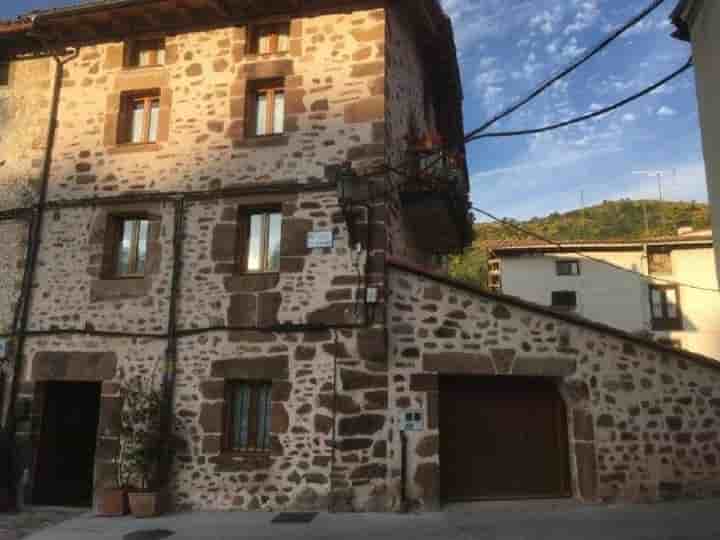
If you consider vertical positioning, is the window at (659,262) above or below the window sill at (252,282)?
above

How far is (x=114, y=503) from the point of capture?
23.0 ft

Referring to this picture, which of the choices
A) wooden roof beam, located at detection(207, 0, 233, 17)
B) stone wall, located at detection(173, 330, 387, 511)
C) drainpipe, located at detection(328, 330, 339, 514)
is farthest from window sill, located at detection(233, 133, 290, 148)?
drainpipe, located at detection(328, 330, 339, 514)

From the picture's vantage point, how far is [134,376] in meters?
7.74

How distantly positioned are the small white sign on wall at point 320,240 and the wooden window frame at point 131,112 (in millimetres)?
3298

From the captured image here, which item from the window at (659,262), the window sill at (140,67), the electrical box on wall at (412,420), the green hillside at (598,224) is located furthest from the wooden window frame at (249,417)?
the green hillside at (598,224)

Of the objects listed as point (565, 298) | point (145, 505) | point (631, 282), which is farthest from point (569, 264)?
point (145, 505)

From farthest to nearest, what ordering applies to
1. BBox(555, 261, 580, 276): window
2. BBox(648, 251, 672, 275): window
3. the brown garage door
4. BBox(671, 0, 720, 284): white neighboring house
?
BBox(555, 261, 580, 276): window
BBox(648, 251, 672, 275): window
the brown garage door
BBox(671, 0, 720, 284): white neighboring house

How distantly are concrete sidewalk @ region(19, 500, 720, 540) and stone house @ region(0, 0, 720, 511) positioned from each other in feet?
1.13

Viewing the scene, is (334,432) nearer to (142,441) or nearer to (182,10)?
(142,441)

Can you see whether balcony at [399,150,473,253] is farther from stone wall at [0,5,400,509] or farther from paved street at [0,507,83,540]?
paved street at [0,507,83,540]

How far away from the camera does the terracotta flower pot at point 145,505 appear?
22.6 feet

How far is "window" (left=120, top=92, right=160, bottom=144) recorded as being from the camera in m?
8.80

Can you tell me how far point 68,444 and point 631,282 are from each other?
2058 centimetres

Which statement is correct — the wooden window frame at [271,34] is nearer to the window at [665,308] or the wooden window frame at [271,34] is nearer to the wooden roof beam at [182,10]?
the wooden roof beam at [182,10]
